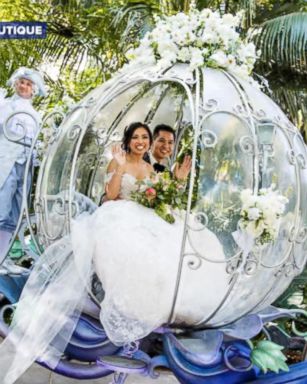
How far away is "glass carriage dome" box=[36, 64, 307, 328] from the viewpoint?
292 cm

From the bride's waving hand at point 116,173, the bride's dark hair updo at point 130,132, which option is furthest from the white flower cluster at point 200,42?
the bride's waving hand at point 116,173

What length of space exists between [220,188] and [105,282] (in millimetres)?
749

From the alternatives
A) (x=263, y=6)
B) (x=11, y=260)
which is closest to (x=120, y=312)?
(x=11, y=260)

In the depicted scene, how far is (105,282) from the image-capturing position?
9.55 feet

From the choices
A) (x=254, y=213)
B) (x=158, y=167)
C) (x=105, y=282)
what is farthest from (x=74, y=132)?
(x=254, y=213)

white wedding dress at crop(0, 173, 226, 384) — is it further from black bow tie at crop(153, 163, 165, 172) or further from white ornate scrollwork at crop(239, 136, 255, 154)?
black bow tie at crop(153, 163, 165, 172)

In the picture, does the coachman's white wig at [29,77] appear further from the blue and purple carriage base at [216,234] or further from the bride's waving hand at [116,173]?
the bride's waving hand at [116,173]

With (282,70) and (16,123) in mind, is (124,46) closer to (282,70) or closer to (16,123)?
(282,70)

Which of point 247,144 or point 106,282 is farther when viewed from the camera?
point 247,144

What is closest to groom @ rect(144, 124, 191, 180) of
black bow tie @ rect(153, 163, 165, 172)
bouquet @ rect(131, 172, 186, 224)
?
black bow tie @ rect(153, 163, 165, 172)

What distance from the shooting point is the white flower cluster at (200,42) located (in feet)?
10.3

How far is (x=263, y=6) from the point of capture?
6.44 m

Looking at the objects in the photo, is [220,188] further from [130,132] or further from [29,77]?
[29,77]

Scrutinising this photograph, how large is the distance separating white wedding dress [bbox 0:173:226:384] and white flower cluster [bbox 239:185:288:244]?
233mm
